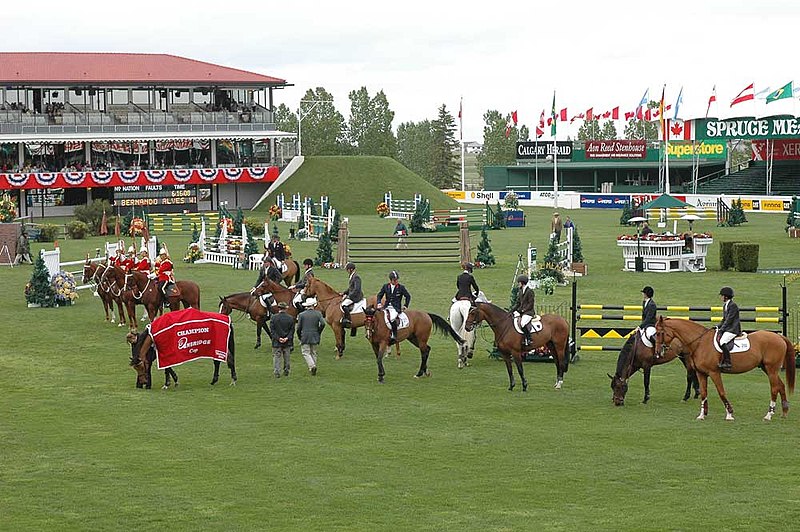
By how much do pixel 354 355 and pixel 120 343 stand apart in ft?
17.4

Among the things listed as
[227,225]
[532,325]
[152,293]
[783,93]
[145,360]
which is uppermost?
[783,93]

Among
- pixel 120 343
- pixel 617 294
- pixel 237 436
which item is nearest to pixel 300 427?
pixel 237 436

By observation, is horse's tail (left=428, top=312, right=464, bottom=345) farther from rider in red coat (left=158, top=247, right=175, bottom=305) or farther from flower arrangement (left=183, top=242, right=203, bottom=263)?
flower arrangement (left=183, top=242, right=203, bottom=263)

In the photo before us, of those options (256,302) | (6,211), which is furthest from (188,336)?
(6,211)

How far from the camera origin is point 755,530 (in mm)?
11328

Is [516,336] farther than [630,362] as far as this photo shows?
Yes

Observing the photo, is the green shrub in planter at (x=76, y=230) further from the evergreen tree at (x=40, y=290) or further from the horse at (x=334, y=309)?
the horse at (x=334, y=309)

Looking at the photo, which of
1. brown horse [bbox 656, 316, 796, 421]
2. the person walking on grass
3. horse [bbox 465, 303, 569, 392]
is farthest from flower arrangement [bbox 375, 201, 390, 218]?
brown horse [bbox 656, 316, 796, 421]

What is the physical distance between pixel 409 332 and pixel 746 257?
18433 millimetres

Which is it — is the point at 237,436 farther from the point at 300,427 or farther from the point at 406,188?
the point at 406,188

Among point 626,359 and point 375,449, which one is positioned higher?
point 626,359

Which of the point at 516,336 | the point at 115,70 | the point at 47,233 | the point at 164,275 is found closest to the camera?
the point at 516,336

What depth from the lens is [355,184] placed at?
2953 inches

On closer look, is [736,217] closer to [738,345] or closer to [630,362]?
[630,362]
